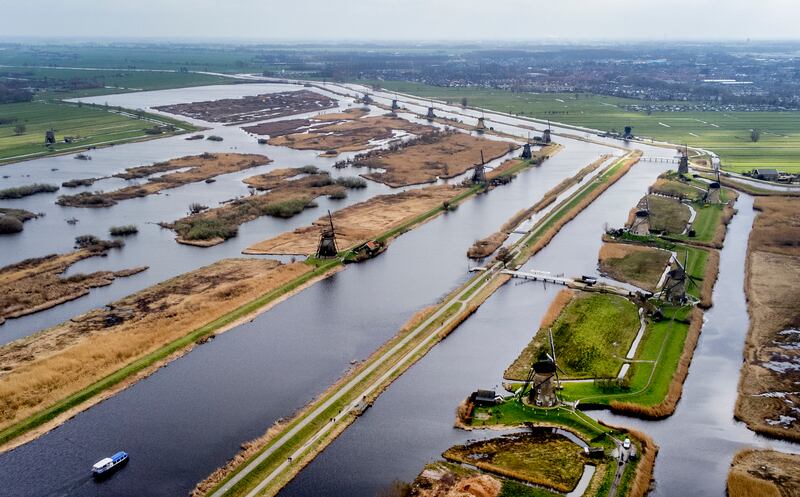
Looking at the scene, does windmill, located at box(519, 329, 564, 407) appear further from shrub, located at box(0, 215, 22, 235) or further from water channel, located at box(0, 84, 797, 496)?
shrub, located at box(0, 215, 22, 235)

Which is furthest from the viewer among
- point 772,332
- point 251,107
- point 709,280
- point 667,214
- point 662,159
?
point 251,107

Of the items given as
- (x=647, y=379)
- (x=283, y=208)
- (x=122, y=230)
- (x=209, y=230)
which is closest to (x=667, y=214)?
(x=647, y=379)

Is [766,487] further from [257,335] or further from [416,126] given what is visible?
[416,126]

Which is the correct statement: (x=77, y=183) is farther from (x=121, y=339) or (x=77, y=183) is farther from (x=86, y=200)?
(x=121, y=339)

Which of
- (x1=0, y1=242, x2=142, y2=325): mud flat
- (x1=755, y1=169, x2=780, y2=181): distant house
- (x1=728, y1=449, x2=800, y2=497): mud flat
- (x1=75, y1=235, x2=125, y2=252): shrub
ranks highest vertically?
(x1=755, y1=169, x2=780, y2=181): distant house

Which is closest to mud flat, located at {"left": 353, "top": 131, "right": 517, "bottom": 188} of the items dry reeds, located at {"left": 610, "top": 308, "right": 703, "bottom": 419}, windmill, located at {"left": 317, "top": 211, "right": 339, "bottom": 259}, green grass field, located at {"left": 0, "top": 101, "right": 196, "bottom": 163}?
windmill, located at {"left": 317, "top": 211, "right": 339, "bottom": 259}

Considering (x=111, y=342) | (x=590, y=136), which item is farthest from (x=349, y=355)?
(x=590, y=136)
